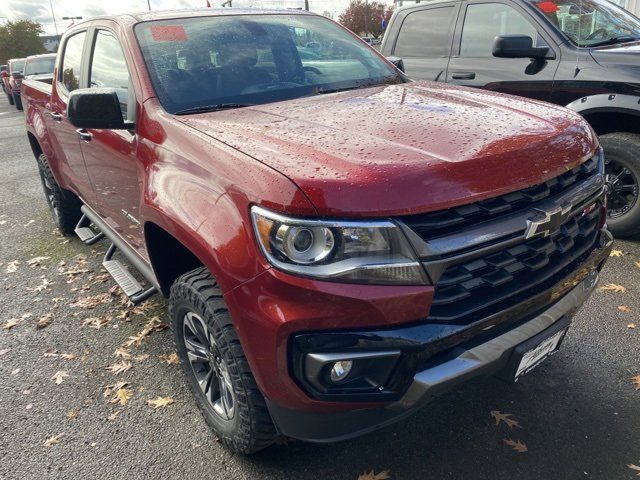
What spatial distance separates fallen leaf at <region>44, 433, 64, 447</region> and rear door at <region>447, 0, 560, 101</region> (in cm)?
422

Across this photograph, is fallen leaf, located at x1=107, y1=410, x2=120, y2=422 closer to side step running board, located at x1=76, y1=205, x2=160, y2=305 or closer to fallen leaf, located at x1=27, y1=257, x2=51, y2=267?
side step running board, located at x1=76, y1=205, x2=160, y2=305

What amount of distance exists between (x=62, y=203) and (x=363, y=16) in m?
47.7

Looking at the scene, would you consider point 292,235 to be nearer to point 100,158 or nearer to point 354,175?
point 354,175

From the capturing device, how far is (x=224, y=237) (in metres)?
1.81

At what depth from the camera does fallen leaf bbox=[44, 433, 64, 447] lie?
8.26 feet

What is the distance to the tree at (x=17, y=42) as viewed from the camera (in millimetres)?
45812

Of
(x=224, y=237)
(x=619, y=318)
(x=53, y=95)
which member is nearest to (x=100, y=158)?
(x=53, y=95)

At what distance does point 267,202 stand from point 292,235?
0.46 ft

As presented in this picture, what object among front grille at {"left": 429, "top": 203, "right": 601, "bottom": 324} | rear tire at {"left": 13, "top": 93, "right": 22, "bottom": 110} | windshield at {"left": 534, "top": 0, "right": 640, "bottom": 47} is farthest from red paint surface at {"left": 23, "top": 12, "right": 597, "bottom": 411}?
rear tire at {"left": 13, "top": 93, "right": 22, "bottom": 110}

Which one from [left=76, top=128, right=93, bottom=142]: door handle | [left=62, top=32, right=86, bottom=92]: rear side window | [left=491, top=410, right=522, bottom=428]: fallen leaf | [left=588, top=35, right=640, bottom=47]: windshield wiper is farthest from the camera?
[left=588, top=35, right=640, bottom=47]: windshield wiper

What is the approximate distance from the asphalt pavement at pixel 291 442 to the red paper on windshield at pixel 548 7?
2.34 meters

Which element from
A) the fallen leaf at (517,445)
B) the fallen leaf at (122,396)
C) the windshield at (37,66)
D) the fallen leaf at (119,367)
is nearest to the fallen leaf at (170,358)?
the fallen leaf at (119,367)

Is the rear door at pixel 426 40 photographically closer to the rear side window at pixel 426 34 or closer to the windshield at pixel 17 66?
the rear side window at pixel 426 34

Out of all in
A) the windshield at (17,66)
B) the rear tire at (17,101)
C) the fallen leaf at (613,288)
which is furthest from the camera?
the rear tire at (17,101)
